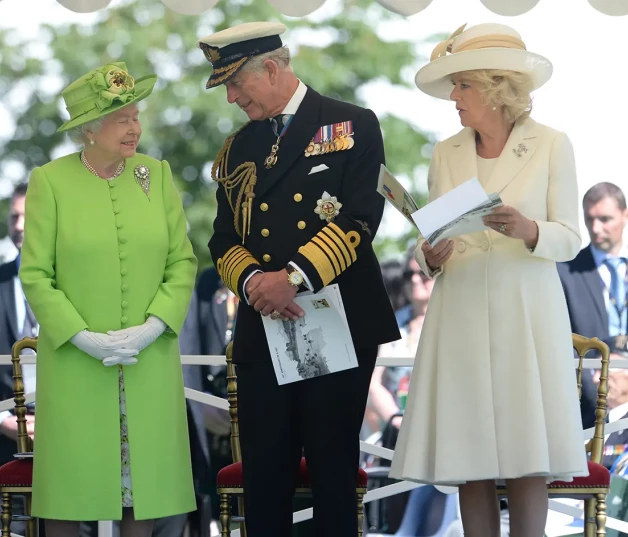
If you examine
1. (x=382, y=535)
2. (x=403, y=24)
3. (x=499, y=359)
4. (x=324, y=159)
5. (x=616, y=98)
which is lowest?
(x=382, y=535)

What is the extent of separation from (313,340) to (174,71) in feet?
7.71

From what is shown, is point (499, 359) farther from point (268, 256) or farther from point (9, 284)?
point (9, 284)

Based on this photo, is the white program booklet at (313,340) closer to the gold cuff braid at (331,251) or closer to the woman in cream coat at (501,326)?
the gold cuff braid at (331,251)

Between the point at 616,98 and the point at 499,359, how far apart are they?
82.5 inches

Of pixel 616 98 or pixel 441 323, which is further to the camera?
pixel 616 98

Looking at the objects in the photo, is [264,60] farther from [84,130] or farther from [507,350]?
[507,350]

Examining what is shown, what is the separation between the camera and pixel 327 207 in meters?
3.13

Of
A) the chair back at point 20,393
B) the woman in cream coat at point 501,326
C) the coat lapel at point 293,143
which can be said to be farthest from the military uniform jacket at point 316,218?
the chair back at point 20,393

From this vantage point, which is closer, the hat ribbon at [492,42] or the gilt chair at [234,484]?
the hat ribbon at [492,42]

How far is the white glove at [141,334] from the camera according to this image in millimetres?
3303

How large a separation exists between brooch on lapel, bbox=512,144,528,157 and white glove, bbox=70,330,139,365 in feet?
4.32

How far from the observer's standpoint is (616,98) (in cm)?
481

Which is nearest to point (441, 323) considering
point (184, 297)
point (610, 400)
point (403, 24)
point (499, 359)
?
point (499, 359)

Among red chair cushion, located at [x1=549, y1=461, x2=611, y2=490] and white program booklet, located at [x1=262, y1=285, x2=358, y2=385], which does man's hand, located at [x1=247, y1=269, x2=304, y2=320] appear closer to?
white program booklet, located at [x1=262, y1=285, x2=358, y2=385]
